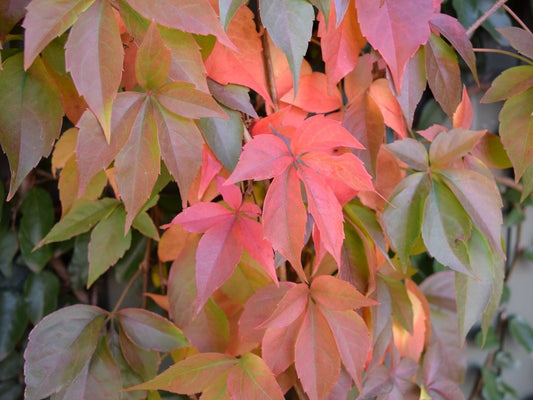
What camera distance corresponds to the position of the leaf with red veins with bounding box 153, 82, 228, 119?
37 centimetres

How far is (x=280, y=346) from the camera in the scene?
0.48 m

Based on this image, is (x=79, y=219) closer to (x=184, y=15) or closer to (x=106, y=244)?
(x=106, y=244)

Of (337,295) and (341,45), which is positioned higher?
(341,45)

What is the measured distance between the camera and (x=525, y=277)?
910 millimetres

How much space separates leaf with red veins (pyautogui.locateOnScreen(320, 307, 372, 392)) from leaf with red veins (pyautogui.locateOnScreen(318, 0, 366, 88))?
210 millimetres

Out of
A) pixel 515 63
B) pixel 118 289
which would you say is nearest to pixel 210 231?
pixel 118 289

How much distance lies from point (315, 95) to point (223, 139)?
0.13 m

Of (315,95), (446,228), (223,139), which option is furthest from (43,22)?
(446,228)

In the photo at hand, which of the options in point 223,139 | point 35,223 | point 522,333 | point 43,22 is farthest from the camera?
point 522,333

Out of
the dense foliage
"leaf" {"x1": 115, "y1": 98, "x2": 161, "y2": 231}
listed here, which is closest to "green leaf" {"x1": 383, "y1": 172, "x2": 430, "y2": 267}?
the dense foliage

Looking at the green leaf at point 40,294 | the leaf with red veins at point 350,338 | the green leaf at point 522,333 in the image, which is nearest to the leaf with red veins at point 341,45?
the leaf with red veins at point 350,338

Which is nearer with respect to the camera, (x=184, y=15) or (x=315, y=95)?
Result: (x=184, y=15)

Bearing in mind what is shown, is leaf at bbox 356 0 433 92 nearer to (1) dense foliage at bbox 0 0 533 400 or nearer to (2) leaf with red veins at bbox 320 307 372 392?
(1) dense foliage at bbox 0 0 533 400

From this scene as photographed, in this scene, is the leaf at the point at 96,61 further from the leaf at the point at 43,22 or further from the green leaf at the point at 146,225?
the green leaf at the point at 146,225
